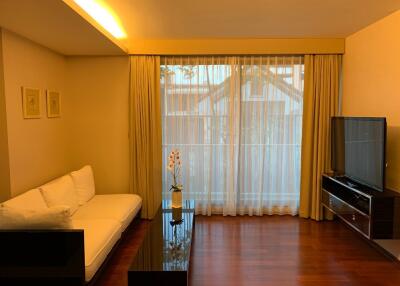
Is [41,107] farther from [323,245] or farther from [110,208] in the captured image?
[323,245]

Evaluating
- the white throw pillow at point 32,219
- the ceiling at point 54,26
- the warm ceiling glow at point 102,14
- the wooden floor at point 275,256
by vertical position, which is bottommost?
the wooden floor at point 275,256

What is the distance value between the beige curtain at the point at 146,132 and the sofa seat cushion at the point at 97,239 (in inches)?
53.5

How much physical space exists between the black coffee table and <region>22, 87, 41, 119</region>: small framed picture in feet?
5.93

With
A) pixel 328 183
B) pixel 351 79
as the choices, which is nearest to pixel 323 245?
pixel 328 183

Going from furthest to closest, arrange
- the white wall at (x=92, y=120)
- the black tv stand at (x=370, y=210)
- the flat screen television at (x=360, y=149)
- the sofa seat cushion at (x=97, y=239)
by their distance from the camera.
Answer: the white wall at (x=92, y=120) → the flat screen television at (x=360, y=149) → the black tv stand at (x=370, y=210) → the sofa seat cushion at (x=97, y=239)

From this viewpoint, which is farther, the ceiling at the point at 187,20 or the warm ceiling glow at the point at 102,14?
the warm ceiling glow at the point at 102,14

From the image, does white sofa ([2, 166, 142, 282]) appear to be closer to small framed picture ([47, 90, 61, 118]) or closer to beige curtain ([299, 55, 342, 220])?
small framed picture ([47, 90, 61, 118])

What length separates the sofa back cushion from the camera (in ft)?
9.30

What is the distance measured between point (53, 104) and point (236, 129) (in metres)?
2.50

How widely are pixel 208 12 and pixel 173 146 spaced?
81.6 inches

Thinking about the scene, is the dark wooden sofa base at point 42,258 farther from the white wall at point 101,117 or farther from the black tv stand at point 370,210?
the black tv stand at point 370,210

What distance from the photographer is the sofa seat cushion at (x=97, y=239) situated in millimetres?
2652

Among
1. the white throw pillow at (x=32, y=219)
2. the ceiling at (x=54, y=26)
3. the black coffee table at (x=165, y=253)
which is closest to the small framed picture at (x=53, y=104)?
the ceiling at (x=54, y=26)

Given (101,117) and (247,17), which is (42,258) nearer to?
(101,117)
